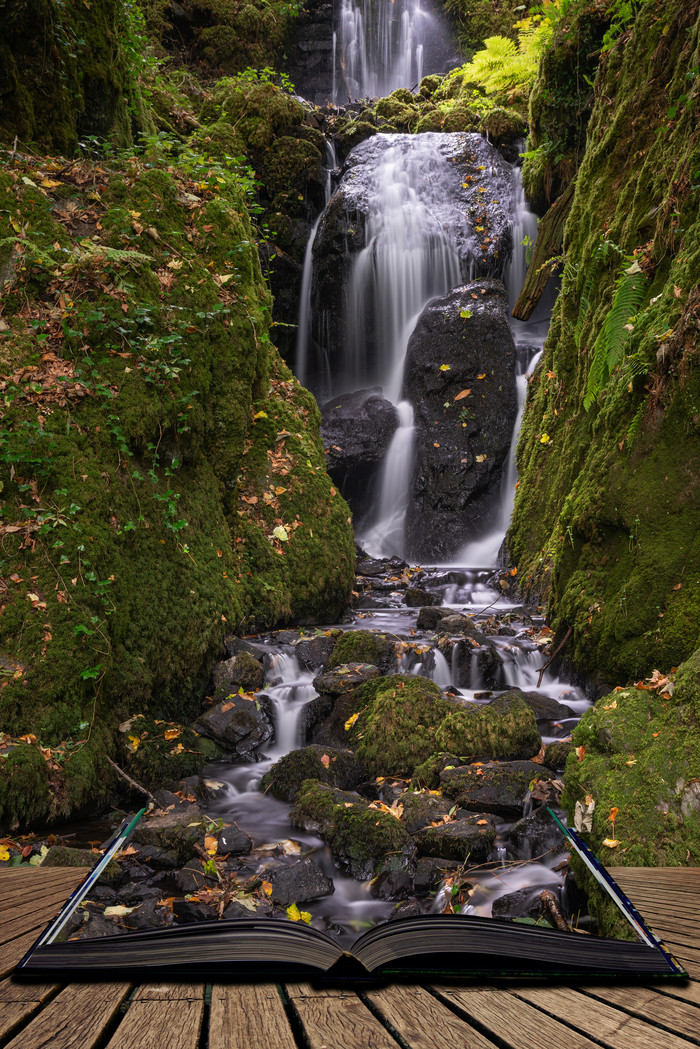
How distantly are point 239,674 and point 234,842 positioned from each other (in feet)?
6.56

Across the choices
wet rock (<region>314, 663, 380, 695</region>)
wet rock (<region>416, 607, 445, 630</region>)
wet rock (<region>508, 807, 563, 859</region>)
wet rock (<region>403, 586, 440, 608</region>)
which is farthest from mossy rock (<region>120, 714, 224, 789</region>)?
wet rock (<region>403, 586, 440, 608</region>)

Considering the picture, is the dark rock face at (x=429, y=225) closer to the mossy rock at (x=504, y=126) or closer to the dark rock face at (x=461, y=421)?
the mossy rock at (x=504, y=126)

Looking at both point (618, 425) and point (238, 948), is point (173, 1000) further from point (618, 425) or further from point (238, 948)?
point (618, 425)

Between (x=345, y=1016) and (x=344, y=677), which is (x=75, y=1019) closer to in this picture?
(x=345, y=1016)

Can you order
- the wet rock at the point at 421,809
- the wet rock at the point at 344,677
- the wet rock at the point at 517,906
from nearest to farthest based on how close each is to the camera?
1. the wet rock at the point at 517,906
2. the wet rock at the point at 421,809
3. the wet rock at the point at 344,677

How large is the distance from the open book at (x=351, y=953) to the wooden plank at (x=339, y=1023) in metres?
0.04

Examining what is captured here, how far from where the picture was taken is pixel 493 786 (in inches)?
164

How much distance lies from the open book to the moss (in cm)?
156

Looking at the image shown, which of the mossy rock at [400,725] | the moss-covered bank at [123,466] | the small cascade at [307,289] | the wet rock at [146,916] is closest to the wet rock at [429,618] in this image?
the moss-covered bank at [123,466]

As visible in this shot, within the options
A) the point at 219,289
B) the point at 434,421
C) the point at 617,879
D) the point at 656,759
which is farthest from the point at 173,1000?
the point at 434,421

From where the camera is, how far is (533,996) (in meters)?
1.12

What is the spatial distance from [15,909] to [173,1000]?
748 millimetres

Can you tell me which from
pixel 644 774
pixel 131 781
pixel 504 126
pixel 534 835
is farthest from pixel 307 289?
pixel 644 774

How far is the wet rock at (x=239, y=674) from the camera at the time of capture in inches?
223
